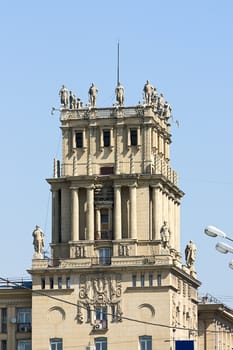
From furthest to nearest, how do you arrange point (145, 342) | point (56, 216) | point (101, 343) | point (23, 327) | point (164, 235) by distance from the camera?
point (23, 327) → point (56, 216) → point (164, 235) → point (101, 343) → point (145, 342)

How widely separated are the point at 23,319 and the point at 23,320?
158 mm

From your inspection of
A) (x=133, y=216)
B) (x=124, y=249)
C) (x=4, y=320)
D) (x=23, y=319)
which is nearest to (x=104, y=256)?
(x=124, y=249)

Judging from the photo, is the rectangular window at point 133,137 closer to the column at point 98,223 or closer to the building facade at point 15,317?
the column at point 98,223

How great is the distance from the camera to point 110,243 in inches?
5089

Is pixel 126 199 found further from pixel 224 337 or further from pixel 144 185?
pixel 224 337

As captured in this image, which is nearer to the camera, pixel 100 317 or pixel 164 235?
pixel 100 317

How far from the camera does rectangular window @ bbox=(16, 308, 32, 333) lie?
13275cm

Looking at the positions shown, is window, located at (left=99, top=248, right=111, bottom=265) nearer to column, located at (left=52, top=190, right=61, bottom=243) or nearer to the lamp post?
column, located at (left=52, top=190, right=61, bottom=243)

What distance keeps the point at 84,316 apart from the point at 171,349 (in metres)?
7.59

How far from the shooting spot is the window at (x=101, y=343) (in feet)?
417

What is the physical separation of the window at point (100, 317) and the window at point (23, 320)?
7.25 meters

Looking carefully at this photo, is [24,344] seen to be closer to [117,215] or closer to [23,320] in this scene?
[23,320]

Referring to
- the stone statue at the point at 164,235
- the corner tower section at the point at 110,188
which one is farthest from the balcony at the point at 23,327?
the stone statue at the point at 164,235

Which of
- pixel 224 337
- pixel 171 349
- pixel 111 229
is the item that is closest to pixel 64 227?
pixel 111 229
